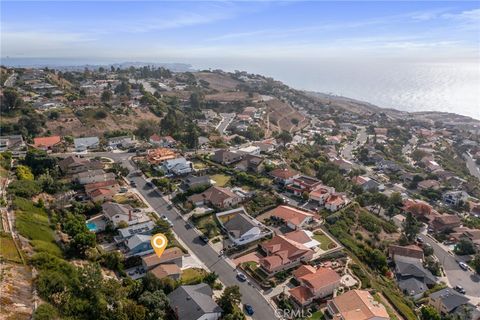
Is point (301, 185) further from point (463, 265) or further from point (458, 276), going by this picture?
point (463, 265)

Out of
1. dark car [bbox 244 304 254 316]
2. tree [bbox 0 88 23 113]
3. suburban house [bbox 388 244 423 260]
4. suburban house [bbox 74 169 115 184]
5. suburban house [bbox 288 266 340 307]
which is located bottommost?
suburban house [bbox 388 244 423 260]

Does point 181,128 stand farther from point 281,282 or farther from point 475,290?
point 475,290

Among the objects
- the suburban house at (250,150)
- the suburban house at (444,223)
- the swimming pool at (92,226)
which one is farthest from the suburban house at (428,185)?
the swimming pool at (92,226)

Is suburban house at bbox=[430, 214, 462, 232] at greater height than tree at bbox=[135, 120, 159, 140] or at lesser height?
lesser

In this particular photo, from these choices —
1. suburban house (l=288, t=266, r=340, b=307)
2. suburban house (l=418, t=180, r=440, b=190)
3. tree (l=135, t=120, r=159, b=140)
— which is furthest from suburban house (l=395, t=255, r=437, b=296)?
tree (l=135, t=120, r=159, b=140)

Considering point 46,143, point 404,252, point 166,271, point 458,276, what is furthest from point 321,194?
point 46,143

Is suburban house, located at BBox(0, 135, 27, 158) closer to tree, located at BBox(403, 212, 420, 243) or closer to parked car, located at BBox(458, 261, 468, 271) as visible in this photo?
tree, located at BBox(403, 212, 420, 243)
